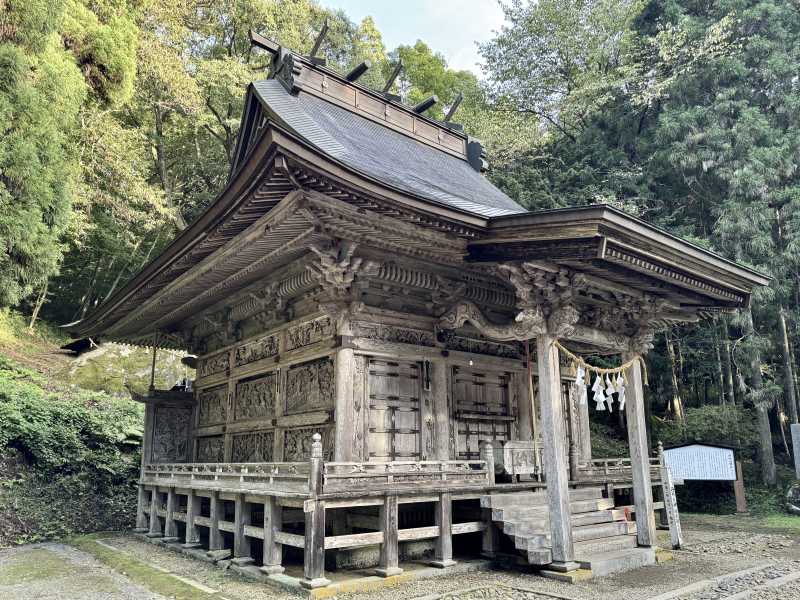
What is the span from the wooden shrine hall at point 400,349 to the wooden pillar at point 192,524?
0.11 feet

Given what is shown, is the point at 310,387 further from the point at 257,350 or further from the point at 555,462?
the point at 555,462

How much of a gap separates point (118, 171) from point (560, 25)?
66.5 ft

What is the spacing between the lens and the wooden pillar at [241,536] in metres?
7.45

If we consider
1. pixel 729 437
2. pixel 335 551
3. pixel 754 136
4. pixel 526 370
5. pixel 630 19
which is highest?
pixel 630 19

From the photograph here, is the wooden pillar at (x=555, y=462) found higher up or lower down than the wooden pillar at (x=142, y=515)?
higher up

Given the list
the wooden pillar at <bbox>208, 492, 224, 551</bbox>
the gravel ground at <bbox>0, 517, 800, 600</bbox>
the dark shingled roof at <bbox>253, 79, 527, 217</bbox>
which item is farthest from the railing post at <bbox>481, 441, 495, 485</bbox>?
the wooden pillar at <bbox>208, 492, 224, 551</bbox>

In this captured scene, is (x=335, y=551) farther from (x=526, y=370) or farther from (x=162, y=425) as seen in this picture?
(x=162, y=425)

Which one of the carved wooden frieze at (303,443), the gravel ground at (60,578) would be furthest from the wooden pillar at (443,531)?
the gravel ground at (60,578)

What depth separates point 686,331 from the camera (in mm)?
19797

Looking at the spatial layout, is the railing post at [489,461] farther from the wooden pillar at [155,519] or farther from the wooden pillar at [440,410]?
the wooden pillar at [155,519]

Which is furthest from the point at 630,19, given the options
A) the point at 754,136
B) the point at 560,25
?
the point at 754,136

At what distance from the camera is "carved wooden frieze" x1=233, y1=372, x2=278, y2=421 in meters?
9.57

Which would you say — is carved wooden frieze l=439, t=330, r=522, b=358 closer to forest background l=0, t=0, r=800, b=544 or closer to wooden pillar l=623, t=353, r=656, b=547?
wooden pillar l=623, t=353, r=656, b=547

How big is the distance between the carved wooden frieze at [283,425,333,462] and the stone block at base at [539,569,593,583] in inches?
119
